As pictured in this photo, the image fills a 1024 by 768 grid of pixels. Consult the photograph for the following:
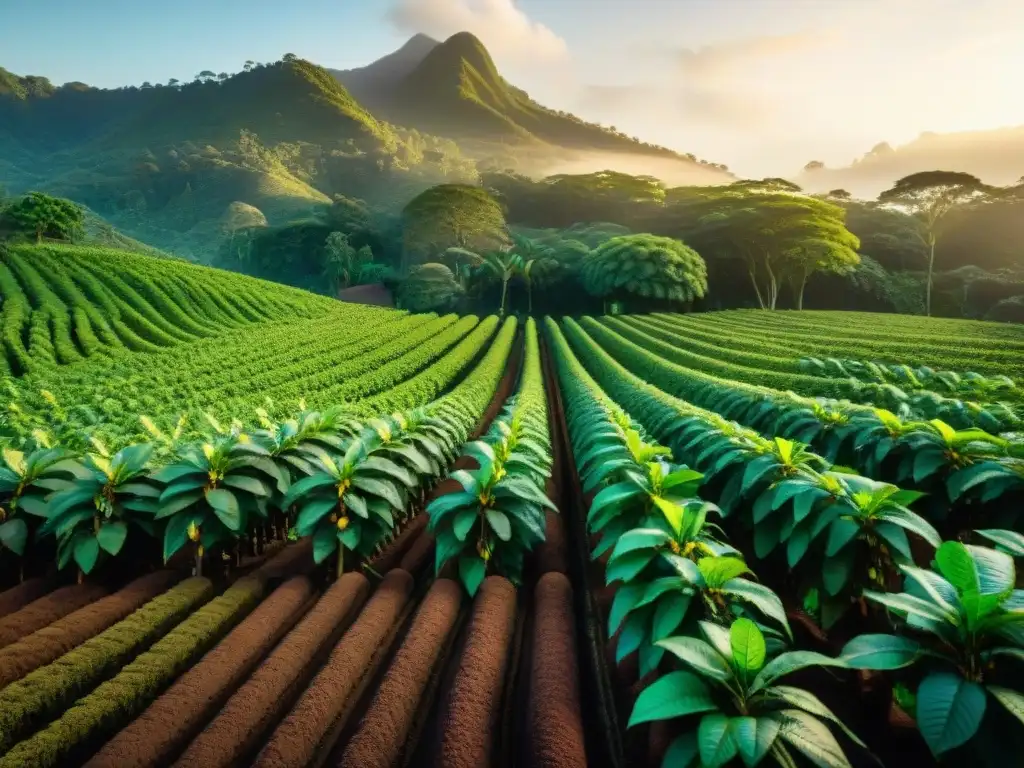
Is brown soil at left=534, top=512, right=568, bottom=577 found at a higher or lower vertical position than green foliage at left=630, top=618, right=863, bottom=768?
lower

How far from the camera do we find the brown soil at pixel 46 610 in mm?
2949

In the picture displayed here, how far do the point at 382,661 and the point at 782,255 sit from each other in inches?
1827

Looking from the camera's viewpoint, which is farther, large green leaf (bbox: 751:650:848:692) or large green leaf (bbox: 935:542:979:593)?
large green leaf (bbox: 935:542:979:593)

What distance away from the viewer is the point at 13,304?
25.0 meters

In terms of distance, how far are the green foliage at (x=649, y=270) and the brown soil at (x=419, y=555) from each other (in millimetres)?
37781

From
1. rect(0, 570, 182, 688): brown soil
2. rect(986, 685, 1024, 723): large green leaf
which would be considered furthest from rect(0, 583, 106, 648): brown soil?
rect(986, 685, 1024, 723): large green leaf

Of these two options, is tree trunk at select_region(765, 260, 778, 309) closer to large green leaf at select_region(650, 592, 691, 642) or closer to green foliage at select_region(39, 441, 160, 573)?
large green leaf at select_region(650, 592, 691, 642)

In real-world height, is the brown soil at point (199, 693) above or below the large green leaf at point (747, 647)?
below

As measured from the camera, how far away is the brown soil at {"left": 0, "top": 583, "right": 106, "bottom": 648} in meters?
2.95

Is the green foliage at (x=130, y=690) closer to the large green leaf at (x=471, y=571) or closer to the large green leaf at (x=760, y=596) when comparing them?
the large green leaf at (x=471, y=571)

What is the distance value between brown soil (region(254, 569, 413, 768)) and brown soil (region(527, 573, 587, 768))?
96 cm

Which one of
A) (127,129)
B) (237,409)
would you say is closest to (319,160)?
(127,129)

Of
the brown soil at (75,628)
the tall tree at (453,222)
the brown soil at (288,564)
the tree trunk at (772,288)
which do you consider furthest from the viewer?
the tall tree at (453,222)

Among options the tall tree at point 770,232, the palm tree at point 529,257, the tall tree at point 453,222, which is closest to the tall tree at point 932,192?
the tall tree at point 770,232
